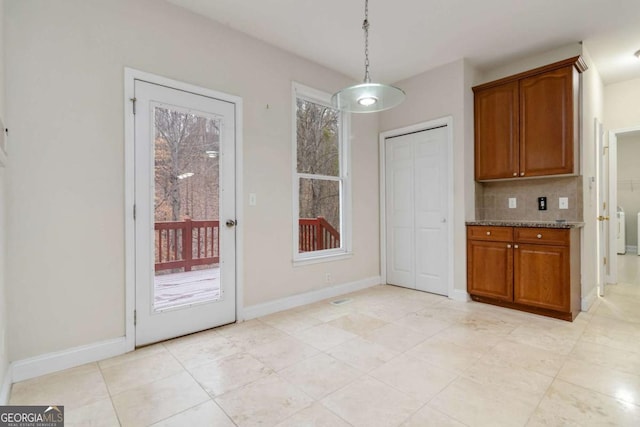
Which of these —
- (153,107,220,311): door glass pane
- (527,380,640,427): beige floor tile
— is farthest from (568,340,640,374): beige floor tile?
(153,107,220,311): door glass pane

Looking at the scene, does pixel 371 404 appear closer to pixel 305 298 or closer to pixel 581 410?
pixel 581 410

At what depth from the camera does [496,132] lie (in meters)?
3.67

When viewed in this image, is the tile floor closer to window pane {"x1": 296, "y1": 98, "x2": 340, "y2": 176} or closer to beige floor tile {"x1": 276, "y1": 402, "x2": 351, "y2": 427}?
beige floor tile {"x1": 276, "y1": 402, "x2": 351, "y2": 427}

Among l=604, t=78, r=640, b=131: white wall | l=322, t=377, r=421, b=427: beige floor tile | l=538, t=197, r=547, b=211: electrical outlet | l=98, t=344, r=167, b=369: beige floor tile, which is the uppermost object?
l=604, t=78, r=640, b=131: white wall

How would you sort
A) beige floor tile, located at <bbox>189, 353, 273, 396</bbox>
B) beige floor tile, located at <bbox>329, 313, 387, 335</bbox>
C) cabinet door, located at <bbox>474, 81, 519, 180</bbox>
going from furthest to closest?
cabinet door, located at <bbox>474, 81, 519, 180</bbox>
beige floor tile, located at <bbox>329, 313, 387, 335</bbox>
beige floor tile, located at <bbox>189, 353, 273, 396</bbox>

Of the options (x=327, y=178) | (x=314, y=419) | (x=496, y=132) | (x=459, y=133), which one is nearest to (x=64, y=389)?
(x=314, y=419)

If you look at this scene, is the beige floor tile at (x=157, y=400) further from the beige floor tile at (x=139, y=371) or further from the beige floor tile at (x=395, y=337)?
the beige floor tile at (x=395, y=337)

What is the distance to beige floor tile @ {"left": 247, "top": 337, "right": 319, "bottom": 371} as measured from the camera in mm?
2230

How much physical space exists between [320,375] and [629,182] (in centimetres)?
913

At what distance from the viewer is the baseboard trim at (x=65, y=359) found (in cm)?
201

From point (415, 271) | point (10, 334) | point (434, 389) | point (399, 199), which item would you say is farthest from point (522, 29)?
point (10, 334)

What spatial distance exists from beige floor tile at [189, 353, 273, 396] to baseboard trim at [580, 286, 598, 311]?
10.9ft

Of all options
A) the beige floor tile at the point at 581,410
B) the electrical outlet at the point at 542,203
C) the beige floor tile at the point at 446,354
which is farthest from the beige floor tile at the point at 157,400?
the electrical outlet at the point at 542,203

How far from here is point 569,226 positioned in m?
2.95
